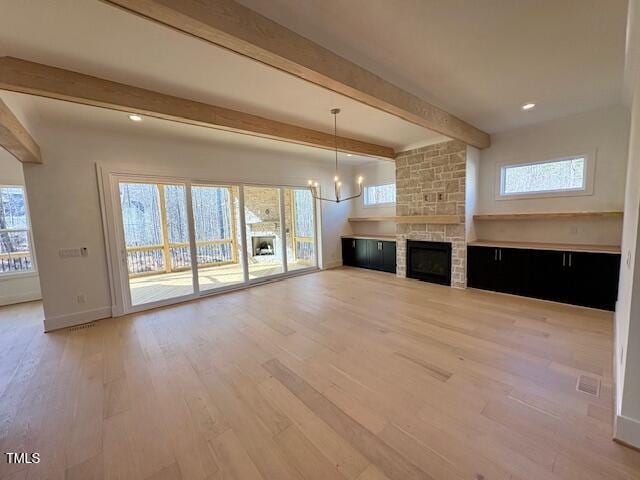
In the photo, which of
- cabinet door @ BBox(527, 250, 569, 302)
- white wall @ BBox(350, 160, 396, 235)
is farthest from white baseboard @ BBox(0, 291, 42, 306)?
cabinet door @ BBox(527, 250, 569, 302)

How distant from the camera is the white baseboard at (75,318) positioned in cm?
358

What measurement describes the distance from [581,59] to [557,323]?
9.60ft

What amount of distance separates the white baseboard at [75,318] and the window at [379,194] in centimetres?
605

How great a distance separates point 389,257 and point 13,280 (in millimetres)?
7450

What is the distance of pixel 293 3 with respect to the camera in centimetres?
171

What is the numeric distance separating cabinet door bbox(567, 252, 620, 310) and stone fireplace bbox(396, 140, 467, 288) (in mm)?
1466

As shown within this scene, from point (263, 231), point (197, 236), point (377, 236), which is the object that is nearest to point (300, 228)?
point (263, 231)

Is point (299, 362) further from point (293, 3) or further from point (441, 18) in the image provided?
point (441, 18)

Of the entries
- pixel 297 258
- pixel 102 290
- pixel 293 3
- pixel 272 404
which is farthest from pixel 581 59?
pixel 102 290

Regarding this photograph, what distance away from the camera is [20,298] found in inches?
188

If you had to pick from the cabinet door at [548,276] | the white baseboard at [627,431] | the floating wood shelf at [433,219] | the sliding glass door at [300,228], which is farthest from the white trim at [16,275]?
the cabinet door at [548,276]

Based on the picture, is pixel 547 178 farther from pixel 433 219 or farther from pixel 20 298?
pixel 20 298

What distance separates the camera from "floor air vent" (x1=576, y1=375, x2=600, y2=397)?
2051 mm

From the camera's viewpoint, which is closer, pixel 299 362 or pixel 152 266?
pixel 299 362
